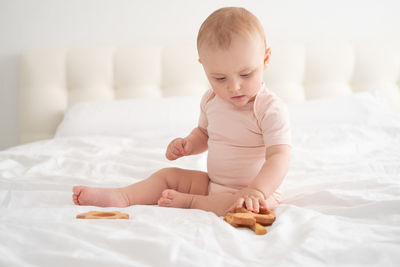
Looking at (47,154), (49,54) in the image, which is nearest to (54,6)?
(49,54)

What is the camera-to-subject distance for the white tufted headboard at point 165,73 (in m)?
2.35

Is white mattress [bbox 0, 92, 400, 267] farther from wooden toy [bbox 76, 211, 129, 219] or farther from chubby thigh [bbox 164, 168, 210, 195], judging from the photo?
chubby thigh [bbox 164, 168, 210, 195]

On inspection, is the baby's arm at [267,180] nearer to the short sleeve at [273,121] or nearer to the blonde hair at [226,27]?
the short sleeve at [273,121]

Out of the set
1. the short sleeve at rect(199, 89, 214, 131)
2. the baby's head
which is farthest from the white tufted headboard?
the baby's head

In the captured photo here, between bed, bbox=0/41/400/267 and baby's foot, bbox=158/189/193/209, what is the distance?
2.7 inches

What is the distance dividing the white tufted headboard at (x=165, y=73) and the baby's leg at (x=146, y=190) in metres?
1.27

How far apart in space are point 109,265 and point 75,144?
1.26 m

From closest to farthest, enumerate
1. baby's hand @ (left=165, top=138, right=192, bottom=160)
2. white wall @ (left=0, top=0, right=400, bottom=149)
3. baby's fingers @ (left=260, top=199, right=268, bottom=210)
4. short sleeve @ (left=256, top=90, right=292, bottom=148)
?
baby's fingers @ (left=260, top=199, right=268, bottom=210) < short sleeve @ (left=256, top=90, right=292, bottom=148) < baby's hand @ (left=165, top=138, right=192, bottom=160) < white wall @ (left=0, top=0, right=400, bottom=149)

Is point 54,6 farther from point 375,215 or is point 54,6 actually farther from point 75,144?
point 375,215

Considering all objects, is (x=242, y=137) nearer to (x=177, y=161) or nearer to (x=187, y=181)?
(x=187, y=181)

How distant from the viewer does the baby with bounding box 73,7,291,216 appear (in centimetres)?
96

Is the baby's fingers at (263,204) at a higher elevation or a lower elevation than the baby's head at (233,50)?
lower

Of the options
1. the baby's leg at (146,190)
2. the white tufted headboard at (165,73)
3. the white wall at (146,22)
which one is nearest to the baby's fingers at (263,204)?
the baby's leg at (146,190)

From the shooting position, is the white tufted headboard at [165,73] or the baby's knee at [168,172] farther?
the white tufted headboard at [165,73]
